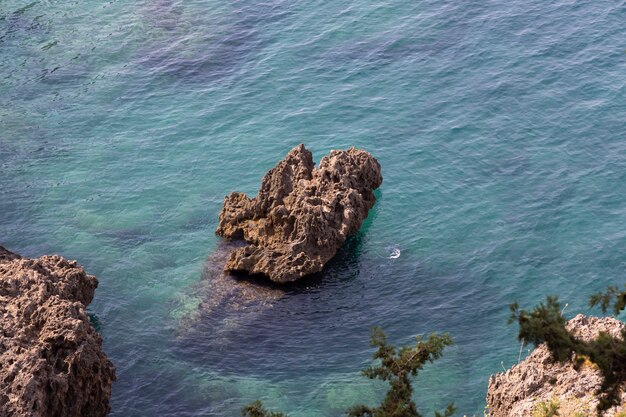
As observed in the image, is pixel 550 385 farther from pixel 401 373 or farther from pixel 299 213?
pixel 299 213

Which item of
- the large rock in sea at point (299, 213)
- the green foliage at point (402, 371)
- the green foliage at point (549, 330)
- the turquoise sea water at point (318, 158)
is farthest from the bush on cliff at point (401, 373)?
the large rock in sea at point (299, 213)

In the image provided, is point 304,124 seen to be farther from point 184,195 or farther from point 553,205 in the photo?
point 553,205

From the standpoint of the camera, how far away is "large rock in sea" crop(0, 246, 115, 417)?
44562 millimetres

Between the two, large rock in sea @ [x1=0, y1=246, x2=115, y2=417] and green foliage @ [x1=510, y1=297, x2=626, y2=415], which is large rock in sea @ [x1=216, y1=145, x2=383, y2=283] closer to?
large rock in sea @ [x1=0, y1=246, x2=115, y2=417]

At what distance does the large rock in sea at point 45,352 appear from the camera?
4456 centimetres

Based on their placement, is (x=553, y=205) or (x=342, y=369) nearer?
(x=342, y=369)

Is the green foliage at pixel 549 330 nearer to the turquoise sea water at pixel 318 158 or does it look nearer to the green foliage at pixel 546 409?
the green foliage at pixel 546 409

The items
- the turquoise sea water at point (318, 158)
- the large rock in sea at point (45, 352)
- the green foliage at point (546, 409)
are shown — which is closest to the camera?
the green foliage at point (546, 409)

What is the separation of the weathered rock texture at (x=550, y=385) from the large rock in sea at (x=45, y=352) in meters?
19.6

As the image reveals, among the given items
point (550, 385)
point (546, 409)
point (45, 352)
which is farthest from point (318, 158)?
point (546, 409)

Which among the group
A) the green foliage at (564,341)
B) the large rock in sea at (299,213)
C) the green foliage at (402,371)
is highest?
the green foliage at (564,341)

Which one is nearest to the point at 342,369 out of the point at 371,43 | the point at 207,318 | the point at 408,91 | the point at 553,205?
the point at 207,318

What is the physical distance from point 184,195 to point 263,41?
979 inches

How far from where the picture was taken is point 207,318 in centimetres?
5722
